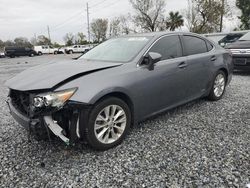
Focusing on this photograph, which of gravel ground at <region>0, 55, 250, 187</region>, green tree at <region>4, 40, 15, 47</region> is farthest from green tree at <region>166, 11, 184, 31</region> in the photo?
green tree at <region>4, 40, 15, 47</region>

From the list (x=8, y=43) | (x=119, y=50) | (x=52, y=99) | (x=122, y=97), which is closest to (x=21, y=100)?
(x=52, y=99)

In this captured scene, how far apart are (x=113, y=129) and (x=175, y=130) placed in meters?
1.06

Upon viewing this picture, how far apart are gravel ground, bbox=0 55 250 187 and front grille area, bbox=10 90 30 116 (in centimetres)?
56

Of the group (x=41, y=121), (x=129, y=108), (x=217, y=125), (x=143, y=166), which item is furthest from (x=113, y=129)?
(x=217, y=125)

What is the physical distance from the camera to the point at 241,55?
797 centimetres

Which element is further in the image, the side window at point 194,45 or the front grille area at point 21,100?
the side window at point 194,45

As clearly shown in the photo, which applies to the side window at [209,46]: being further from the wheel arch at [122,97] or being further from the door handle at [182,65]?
the wheel arch at [122,97]

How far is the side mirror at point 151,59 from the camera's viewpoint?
11.6 feet

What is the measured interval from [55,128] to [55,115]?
15 centimetres

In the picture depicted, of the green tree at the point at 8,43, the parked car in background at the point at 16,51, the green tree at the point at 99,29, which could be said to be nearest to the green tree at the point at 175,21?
the green tree at the point at 99,29

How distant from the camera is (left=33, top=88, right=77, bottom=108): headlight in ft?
9.09

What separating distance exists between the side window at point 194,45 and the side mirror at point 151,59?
1105mm

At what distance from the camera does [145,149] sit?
3.27 metres

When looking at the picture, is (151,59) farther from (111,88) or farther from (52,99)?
(52,99)
